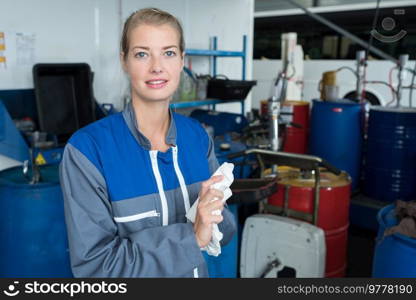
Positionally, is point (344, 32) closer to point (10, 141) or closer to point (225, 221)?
point (10, 141)

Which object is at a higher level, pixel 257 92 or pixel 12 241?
pixel 257 92

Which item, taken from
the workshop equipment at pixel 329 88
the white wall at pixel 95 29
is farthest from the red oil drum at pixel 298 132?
the white wall at pixel 95 29

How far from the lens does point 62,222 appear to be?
6.73 feet

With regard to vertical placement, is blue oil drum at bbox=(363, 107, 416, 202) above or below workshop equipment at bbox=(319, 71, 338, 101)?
below

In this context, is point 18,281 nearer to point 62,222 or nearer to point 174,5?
point 62,222

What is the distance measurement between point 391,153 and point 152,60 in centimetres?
278

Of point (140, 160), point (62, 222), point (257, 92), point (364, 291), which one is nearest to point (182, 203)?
point (140, 160)

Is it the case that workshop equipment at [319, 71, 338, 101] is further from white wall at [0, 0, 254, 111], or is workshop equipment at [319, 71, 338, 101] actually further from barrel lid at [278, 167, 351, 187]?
barrel lid at [278, 167, 351, 187]

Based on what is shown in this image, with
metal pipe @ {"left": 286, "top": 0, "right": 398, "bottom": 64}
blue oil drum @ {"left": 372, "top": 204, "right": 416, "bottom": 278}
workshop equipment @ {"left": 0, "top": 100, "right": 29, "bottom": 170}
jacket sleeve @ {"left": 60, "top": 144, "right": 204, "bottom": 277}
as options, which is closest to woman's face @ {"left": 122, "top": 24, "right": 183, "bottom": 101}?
jacket sleeve @ {"left": 60, "top": 144, "right": 204, "bottom": 277}

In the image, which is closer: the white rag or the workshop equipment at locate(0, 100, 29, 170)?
the white rag

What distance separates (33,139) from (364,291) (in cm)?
180

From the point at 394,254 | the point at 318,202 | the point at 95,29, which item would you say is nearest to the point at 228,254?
the point at 318,202

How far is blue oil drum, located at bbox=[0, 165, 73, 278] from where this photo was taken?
195cm
